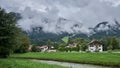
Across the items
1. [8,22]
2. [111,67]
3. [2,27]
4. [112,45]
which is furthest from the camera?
[112,45]

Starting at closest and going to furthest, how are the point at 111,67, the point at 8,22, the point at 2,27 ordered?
the point at 111,67
the point at 2,27
the point at 8,22

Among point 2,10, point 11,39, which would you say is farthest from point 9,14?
point 11,39

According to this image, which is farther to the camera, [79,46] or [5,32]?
[79,46]

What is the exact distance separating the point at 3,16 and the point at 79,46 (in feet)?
254

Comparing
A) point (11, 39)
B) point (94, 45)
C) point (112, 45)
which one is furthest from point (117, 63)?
point (94, 45)

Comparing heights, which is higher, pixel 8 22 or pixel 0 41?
pixel 8 22

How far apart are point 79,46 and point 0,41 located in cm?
8124

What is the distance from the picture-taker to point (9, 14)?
2516 inches

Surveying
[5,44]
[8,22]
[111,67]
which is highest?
[8,22]

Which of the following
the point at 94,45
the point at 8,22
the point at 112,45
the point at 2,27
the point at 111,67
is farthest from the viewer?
the point at 94,45

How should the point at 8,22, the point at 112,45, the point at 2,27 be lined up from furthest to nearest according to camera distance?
1. the point at 112,45
2. the point at 8,22
3. the point at 2,27

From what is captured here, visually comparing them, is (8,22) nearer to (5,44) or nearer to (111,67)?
(5,44)

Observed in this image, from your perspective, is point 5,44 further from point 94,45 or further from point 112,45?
point 94,45

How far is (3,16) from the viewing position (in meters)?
61.5
